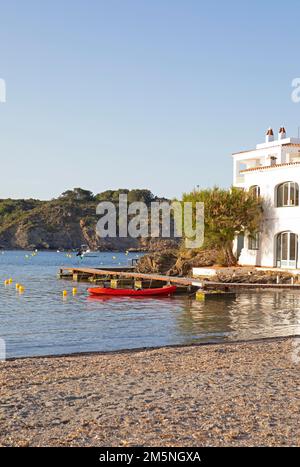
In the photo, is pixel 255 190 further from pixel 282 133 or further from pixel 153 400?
pixel 153 400

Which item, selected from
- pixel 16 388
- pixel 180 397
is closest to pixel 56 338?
pixel 16 388

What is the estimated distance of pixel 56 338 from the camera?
2061 centimetres

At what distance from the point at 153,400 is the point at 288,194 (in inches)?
1317

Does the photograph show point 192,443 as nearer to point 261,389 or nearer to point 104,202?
point 261,389

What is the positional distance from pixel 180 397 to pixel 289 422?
2.21 meters

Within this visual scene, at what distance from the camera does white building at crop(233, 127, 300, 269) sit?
134ft

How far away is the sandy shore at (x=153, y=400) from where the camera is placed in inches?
309

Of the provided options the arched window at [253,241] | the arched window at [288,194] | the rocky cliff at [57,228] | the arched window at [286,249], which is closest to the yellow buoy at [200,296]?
the arched window at [286,249]

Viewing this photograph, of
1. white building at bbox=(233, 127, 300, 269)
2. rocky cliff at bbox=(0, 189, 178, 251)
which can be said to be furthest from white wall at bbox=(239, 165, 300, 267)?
rocky cliff at bbox=(0, 189, 178, 251)

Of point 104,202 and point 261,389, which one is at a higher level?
point 104,202

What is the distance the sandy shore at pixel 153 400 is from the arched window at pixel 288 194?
27193mm

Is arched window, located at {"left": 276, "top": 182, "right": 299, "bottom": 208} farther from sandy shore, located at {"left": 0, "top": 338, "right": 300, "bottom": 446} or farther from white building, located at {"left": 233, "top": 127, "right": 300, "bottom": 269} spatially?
sandy shore, located at {"left": 0, "top": 338, "right": 300, "bottom": 446}

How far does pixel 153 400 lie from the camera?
9805 mm

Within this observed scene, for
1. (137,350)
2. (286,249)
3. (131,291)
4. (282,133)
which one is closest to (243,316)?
(137,350)
